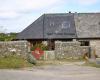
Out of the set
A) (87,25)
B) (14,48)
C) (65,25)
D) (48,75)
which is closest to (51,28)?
(65,25)

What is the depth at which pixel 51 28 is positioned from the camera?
163 ft

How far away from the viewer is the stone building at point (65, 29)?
47.8 m

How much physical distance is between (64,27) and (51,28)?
5.69 feet

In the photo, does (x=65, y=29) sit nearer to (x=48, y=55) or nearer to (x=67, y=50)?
(x=67, y=50)

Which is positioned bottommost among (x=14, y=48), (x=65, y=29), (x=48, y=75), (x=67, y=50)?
(x=48, y=75)

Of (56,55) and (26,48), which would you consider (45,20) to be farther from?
(26,48)

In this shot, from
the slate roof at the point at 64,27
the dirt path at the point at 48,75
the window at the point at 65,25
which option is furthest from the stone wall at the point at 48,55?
the window at the point at 65,25

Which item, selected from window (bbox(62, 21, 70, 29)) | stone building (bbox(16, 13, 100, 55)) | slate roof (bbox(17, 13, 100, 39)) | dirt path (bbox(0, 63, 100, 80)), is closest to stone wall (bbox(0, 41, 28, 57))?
dirt path (bbox(0, 63, 100, 80))

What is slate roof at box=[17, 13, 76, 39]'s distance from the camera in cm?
4884

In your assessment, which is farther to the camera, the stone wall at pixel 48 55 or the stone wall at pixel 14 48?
the stone wall at pixel 48 55

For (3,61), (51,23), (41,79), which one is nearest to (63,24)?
(51,23)

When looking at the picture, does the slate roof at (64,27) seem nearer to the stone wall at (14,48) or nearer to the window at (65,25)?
the window at (65,25)

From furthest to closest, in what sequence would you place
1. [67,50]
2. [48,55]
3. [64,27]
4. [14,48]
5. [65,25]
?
[65,25], [64,27], [67,50], [48,55], [14,48]

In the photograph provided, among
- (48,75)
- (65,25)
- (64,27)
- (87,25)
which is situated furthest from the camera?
(65,25)
